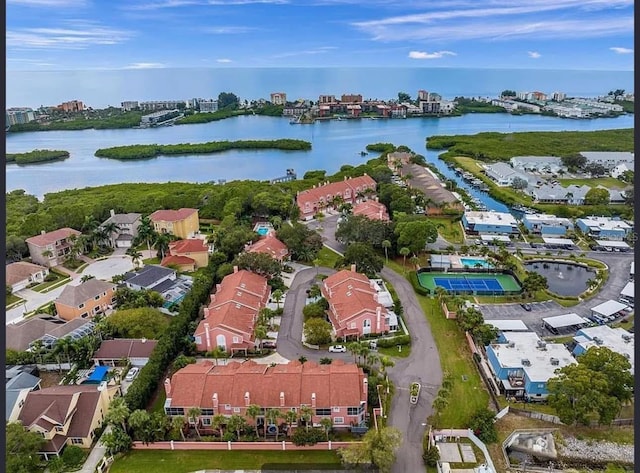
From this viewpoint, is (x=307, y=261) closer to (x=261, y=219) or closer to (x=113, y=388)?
(x=261, y=219)

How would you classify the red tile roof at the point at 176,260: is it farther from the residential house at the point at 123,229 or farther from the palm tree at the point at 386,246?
the palm tree at the point at 386,246

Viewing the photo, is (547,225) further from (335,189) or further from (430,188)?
(335,189)

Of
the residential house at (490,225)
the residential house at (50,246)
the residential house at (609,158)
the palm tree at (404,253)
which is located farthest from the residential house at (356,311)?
the residential house at (609,158)

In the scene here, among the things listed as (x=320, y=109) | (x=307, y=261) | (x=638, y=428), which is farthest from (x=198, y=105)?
(x=638, y=428)

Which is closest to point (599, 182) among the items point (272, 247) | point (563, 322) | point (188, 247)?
point (563, 322)

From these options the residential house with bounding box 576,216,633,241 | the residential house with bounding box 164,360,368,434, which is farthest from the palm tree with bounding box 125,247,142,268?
the residential house with bounding box 576,216,633,241
